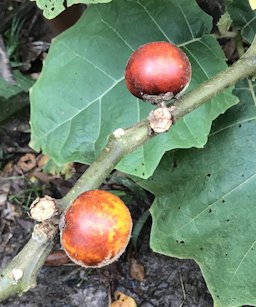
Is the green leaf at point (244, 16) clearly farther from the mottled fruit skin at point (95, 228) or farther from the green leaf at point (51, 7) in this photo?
the mottled fruit skin at point (95, 228)

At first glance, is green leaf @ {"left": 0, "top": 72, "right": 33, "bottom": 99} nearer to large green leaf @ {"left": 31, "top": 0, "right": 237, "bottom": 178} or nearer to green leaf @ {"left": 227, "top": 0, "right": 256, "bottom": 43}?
large green leaf @ {"left": 31, "top": 0, "right": 237, "bottom": 178}

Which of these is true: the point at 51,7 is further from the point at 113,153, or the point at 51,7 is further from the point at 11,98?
the point at 11,98

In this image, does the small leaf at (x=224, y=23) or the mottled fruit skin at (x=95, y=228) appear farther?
the small leaf at (x=224, y=23)

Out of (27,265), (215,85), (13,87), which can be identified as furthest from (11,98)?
(27,265)

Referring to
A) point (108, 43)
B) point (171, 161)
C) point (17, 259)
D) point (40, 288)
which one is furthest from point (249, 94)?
point (17, 259)

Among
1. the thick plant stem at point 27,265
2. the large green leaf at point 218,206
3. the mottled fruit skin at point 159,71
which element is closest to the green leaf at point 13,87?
the large green leaf at point 218,206

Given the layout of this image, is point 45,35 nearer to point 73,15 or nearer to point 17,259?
point 73,15
